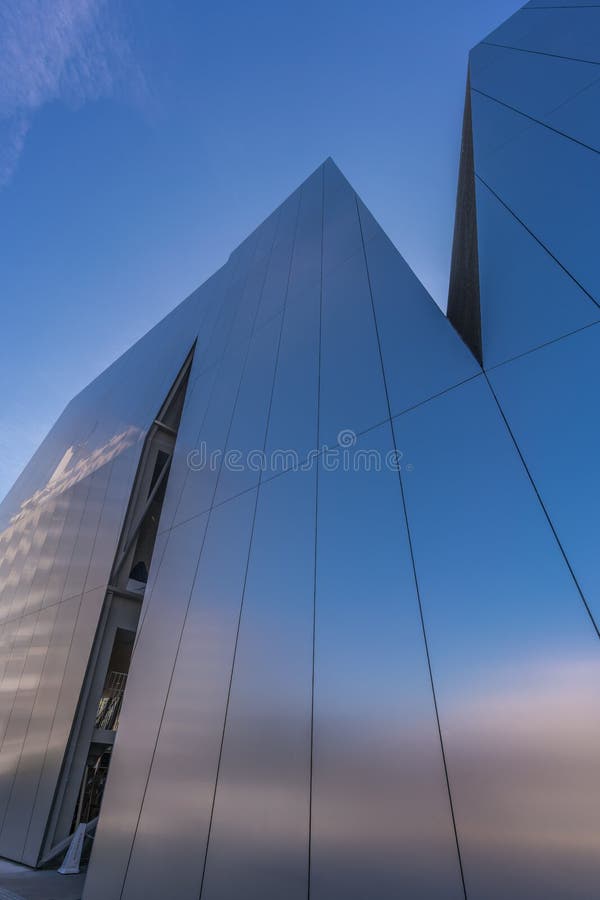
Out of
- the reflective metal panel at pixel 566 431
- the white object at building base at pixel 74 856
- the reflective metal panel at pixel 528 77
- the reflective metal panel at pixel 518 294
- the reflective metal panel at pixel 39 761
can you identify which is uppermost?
the reflective metal panel at pixel 528 77

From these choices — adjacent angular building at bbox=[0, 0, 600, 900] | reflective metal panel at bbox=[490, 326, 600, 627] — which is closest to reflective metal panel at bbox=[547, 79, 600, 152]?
adjacent angular building at bbox=[0, 0, 600, 900]

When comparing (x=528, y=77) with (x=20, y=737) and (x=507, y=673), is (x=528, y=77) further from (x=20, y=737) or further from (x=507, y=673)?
(x=20, y=737)

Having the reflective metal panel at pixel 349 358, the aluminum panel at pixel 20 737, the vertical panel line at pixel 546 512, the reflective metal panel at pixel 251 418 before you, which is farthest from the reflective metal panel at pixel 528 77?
the aluminum panel at pixel 20 737

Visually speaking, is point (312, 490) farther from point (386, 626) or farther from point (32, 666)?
point (32, 666)

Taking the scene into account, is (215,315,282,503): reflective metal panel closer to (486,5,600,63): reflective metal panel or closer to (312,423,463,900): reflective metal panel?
(312,423,463,900): reflective metal panel

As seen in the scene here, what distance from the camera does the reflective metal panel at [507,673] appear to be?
127 inches

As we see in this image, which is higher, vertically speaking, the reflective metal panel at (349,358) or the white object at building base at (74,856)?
the reflective metal panel at (349,358)

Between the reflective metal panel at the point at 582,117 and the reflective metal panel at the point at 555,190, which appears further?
the reflective metal panel at the point at 582,117

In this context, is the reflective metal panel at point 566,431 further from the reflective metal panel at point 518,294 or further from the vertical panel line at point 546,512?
the reflective metal panel at point 518,294

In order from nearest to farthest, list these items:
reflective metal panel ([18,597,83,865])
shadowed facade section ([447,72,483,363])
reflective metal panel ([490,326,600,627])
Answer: reflective metal panel ([490,326,600,627]) < shadowed facade section ([447,72,483,363]) < reflective metal panel ([18,597,83,865])

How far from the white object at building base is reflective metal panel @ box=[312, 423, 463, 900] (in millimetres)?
7135

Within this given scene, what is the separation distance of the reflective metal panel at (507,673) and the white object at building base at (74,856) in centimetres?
875

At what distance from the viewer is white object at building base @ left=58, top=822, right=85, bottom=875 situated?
8.42 m

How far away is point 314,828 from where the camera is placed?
447cm
